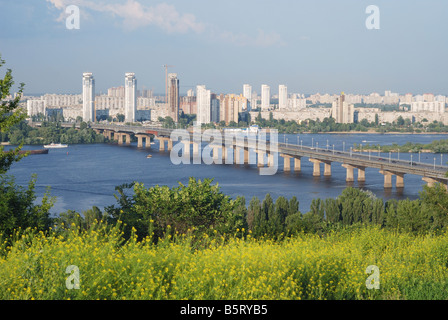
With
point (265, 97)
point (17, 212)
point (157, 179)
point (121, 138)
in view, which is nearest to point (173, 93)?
point (121, 138)

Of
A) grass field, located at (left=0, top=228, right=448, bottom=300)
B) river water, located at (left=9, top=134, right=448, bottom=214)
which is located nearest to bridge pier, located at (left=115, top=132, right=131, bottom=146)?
river water, located at (left=9, top=134, right=448, bottom=214)

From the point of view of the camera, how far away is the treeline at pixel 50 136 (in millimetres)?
32562

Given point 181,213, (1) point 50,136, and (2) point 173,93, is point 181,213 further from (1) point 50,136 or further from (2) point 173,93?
(2) point 173,93

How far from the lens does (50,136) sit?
33594 millimetres

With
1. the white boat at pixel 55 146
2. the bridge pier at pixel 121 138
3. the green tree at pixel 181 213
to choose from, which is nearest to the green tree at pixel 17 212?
the green tree at pixel 181 213

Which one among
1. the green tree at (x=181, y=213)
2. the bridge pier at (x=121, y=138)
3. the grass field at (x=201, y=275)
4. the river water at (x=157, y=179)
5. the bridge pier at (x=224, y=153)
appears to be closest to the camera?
the grass field at (x=201, y=275)

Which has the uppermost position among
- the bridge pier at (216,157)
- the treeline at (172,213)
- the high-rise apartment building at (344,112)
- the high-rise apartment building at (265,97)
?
the high-rise apartment building at (265,97)

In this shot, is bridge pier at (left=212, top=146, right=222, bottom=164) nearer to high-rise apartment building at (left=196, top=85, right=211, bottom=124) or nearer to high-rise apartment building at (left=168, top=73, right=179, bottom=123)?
high-rise apartment building at (left=196, top=85, right=211, bottom=124)

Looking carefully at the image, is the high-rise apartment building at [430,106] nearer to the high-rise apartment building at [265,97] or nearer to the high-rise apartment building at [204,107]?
the high-rise apartment building at [265,97]

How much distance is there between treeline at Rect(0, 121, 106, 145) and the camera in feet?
107

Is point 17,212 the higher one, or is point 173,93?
point 173,93

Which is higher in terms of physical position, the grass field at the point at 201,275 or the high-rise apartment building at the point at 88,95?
the high-rise apartment building at the point at 88,95

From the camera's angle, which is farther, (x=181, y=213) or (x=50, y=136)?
(x=50, y=136)
